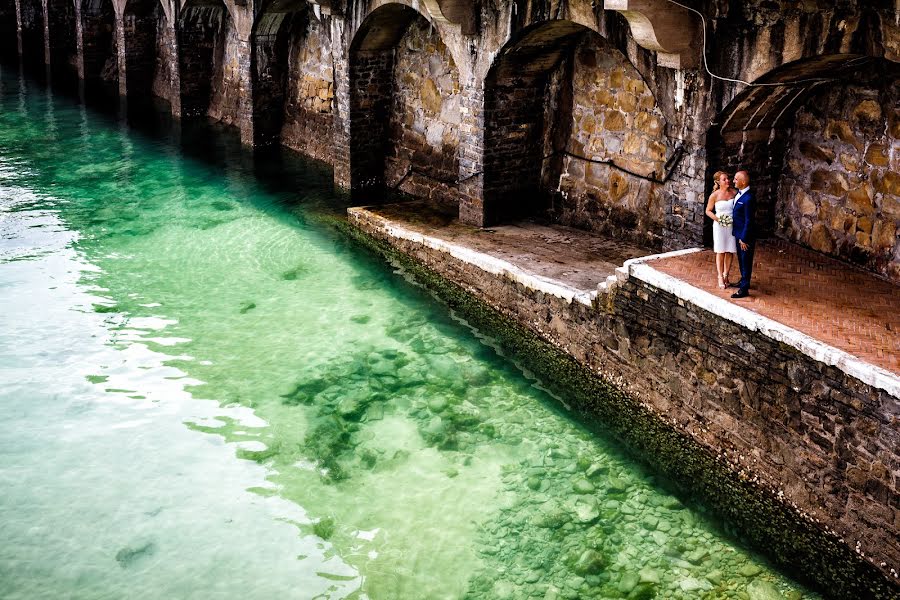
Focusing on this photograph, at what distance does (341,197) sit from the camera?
14.6 metres

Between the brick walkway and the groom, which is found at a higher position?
the groom

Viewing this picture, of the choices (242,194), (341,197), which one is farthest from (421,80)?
(242,194)

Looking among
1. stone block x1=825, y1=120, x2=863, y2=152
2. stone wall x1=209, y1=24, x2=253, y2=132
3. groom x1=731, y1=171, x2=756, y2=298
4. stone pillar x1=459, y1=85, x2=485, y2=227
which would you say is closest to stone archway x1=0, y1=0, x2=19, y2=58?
stone wall x1=209, y1=24, x2=253, y2=132

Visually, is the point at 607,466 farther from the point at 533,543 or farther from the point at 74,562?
the point at 74,562

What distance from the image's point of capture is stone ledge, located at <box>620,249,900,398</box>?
5.91 m

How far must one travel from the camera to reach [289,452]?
754 centimetres

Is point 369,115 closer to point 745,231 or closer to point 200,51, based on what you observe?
point 200,51

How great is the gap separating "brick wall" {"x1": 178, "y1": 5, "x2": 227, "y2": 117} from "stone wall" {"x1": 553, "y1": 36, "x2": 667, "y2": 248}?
1129 cm

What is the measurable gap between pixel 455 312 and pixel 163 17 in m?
15.7

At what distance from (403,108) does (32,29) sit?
20789mm

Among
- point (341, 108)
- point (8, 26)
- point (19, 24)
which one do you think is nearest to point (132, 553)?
point (341, 108)

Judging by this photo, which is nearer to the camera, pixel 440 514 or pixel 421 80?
pixel 440 514

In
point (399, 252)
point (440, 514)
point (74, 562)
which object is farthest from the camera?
point (399, 252)

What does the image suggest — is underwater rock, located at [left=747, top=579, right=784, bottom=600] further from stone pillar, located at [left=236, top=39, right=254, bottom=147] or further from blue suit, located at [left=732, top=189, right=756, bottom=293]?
stone pillar, located at [left=236, top=39, right=254, bottom=147]
